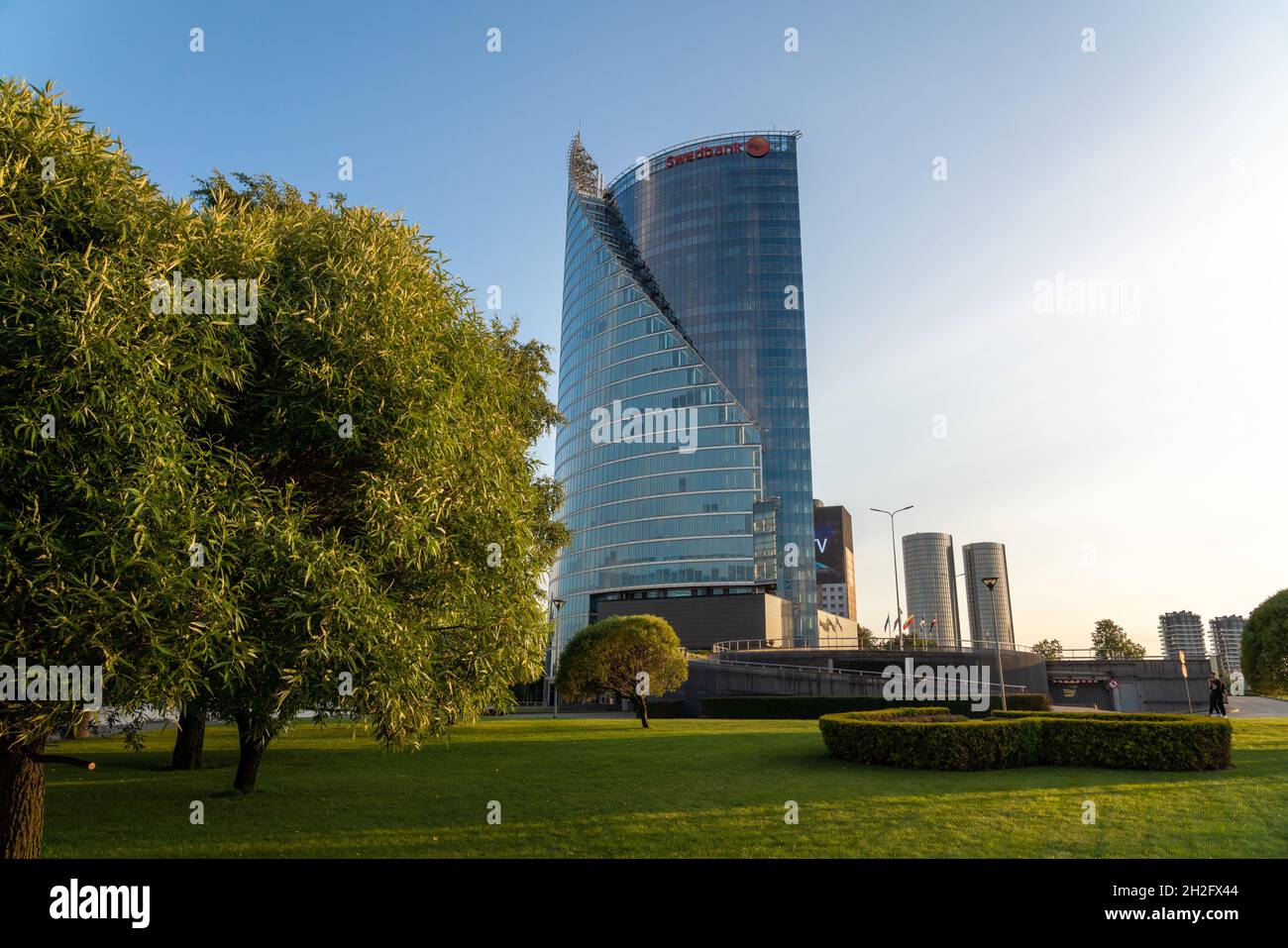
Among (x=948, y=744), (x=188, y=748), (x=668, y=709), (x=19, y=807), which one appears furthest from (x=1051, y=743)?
(x=668, y=709)

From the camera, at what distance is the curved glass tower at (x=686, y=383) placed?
117 metres

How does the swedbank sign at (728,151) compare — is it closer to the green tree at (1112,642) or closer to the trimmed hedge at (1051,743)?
the green tree at (1112,642)

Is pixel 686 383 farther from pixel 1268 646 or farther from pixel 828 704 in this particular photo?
pixel 1268 646

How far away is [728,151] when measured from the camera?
164250 mm

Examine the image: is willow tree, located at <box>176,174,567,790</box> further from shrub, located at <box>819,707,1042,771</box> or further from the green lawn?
shrub, located at <box>819,707,1042,771</box>

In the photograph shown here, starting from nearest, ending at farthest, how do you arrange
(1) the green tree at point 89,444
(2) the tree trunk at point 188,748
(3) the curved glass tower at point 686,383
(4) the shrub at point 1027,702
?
(1) the green tree at point 89,444, (2) the tree trunk at point 188,748, (4) the shrub at point 1027,702, (3) the curved glass tower at point 686,383

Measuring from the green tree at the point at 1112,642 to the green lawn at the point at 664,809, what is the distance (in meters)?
145

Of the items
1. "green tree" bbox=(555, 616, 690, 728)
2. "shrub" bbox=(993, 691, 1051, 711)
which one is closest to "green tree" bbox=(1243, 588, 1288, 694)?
"shrub" bbox=(993, 691, 1051, 711)

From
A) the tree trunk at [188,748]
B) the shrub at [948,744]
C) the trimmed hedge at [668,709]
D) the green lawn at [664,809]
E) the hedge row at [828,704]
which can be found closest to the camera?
the green lawn at [664,809]

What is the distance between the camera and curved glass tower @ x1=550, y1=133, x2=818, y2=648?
385 ft

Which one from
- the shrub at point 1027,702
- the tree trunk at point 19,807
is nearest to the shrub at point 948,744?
the tree trunk at point 19,807

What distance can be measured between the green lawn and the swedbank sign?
162 meters
